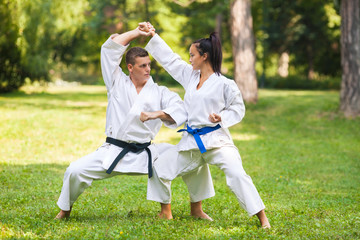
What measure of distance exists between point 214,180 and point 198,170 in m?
3.13

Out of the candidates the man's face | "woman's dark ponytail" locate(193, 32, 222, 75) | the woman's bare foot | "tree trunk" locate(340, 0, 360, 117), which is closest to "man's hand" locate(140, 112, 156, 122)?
the man's face

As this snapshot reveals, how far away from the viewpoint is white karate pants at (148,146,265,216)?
4758 mm

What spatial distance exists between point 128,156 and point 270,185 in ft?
12.3

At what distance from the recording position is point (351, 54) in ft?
46.9

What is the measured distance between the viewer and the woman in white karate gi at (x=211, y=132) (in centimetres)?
479

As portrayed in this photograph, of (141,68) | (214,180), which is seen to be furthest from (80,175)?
(214,180)

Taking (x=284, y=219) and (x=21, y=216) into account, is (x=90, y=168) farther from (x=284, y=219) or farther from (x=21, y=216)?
(x=284, y=219)

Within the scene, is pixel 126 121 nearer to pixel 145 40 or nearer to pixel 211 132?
pixel 211 132

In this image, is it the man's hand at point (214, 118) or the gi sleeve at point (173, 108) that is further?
the gi sleeve at point (173, 108)

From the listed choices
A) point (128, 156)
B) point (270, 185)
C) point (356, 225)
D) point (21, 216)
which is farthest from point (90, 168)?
point (270, 185)

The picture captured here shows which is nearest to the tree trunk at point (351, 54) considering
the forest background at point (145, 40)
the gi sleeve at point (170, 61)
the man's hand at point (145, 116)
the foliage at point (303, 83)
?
the forest background at point (145, 40)

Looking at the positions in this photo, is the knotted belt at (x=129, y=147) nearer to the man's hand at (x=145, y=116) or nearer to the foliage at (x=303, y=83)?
the man's hand at (x=145, y=116)

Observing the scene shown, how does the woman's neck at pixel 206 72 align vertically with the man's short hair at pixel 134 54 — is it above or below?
below

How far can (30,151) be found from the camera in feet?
33.8
